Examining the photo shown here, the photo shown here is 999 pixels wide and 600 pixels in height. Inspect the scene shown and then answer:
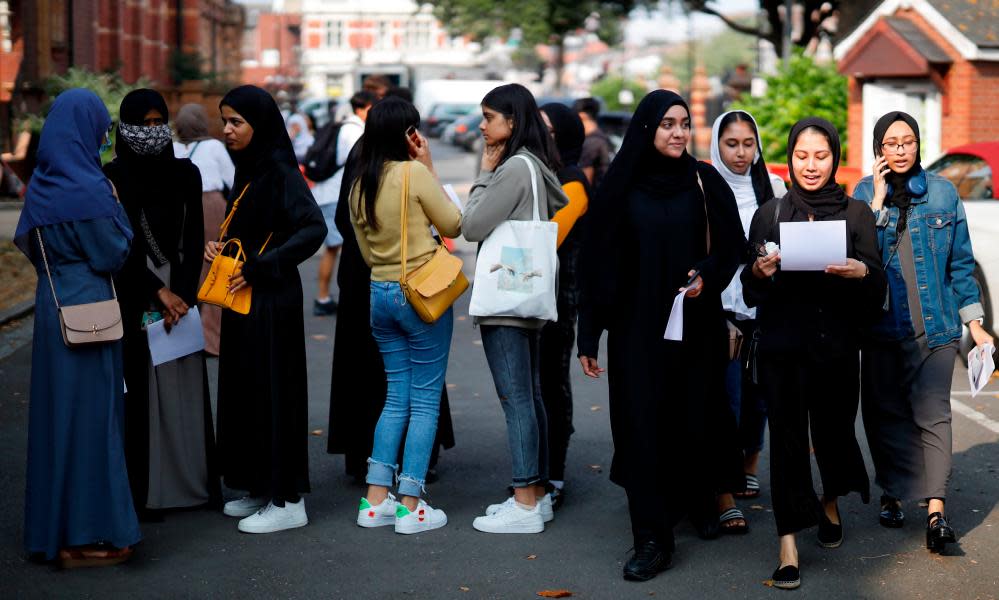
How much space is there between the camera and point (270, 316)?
6.03 meters

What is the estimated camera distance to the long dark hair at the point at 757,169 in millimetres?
6453

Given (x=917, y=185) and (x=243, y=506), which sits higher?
(x=917, y=185)

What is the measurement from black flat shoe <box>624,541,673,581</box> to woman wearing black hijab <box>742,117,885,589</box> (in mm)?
473

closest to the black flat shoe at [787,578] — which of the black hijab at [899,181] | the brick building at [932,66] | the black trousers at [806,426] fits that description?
the black trousers at [806,426]

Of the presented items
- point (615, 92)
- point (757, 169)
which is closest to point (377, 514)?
point (757, 169)

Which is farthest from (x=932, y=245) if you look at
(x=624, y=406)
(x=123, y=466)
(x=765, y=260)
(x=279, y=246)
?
(x=123, y=466)

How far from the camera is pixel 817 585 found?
17.8 ft

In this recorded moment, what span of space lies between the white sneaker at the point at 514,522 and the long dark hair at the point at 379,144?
142 centimetres

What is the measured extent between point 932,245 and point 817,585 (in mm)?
1565

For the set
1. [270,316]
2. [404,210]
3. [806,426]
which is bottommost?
[806,426]

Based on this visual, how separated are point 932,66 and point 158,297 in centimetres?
1607

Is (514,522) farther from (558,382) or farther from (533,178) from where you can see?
(533,178)

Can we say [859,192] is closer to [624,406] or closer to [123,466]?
Result: [624,406]

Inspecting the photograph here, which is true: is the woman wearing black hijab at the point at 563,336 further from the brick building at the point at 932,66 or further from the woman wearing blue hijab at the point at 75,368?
the brick building at the point at 932,66
